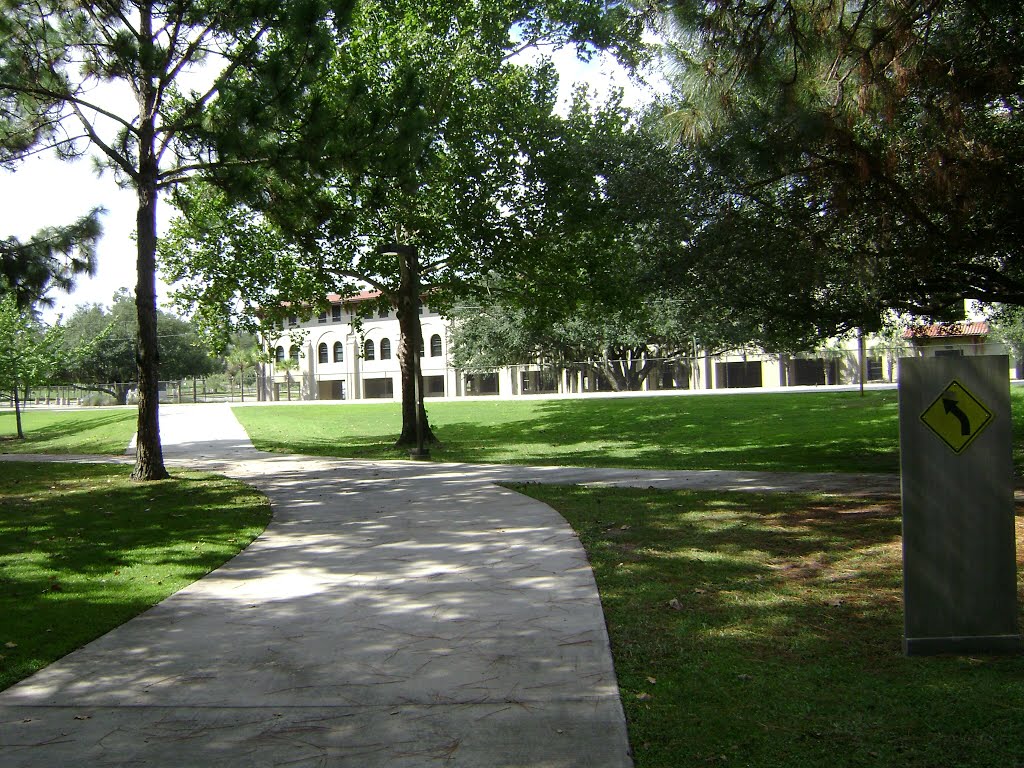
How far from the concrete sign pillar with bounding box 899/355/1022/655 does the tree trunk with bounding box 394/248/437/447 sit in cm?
1299

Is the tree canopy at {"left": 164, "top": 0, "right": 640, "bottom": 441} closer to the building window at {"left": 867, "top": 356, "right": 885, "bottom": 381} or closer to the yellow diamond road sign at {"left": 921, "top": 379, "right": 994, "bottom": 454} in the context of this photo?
the yellow diamond road sign at {"left": 921, "top": 379, "right": 994, "bottom": 454}

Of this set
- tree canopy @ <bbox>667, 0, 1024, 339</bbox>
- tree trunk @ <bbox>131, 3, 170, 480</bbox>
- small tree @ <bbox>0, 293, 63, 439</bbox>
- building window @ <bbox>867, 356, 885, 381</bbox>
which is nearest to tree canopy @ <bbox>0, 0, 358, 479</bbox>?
tree trunk @ <bbox>131, 3, 170, 480</bbox>

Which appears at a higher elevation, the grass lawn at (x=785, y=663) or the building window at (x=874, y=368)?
the building window at (x=874, y=368)

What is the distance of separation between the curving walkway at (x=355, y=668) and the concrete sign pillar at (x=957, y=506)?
5.94ft

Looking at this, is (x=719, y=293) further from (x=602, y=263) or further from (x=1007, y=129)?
(x=602, y=263)

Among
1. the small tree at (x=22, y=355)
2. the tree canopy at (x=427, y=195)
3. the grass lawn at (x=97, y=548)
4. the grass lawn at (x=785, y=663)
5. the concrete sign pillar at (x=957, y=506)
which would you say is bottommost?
the grass lawn at (x=785, y=663)

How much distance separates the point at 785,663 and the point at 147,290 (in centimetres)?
1165

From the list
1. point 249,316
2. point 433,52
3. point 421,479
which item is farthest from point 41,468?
point 433,52

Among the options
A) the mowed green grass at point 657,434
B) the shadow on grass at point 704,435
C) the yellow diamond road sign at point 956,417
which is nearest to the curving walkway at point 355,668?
the yellow diamond road sign at point 956,417

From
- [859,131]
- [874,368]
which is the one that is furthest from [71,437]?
[874,368]

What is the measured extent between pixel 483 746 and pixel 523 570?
10.3 ft

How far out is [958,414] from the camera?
14.6ft

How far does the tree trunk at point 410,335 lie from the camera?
18031 millimetres

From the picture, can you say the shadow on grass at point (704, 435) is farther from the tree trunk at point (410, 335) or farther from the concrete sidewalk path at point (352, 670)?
the concrete sidewalk path at point (352, 670)
